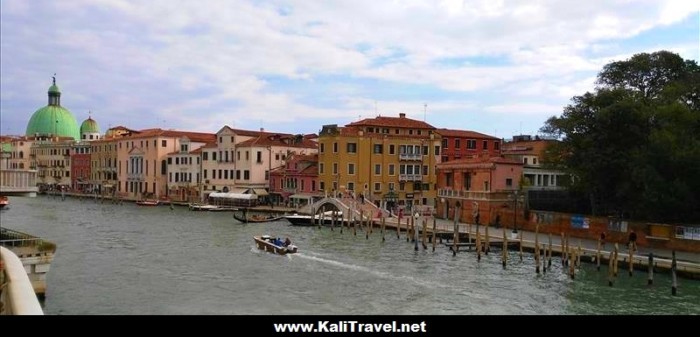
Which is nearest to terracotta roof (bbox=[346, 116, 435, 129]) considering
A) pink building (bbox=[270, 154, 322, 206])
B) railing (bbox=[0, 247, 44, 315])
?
pink building (bbox=[270, 154, 322, 206])

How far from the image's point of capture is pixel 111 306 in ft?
47.9

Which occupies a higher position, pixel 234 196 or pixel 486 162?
pixel 486 162

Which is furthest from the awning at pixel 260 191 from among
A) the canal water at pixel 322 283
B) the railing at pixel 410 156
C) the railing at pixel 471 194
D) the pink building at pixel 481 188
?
the canal water at pixel 322 283

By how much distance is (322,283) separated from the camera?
58.5 feet

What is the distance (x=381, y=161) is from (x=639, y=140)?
746 inches

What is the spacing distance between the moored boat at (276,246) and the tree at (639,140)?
39.6 feet

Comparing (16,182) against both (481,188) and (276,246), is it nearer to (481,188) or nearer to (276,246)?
(276,246)

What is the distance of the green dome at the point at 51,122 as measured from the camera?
83688 mm

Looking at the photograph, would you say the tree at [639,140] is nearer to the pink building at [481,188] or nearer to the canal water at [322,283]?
the pink building at [481,188]

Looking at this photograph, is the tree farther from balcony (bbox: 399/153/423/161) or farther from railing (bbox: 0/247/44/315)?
railing (bbox: 0/247/44/315)

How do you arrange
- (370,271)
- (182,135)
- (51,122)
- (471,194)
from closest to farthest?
(370,271)
(471,194)
(182,135)
(51,122)

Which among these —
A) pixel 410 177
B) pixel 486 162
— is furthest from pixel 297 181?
pixel 486 162
